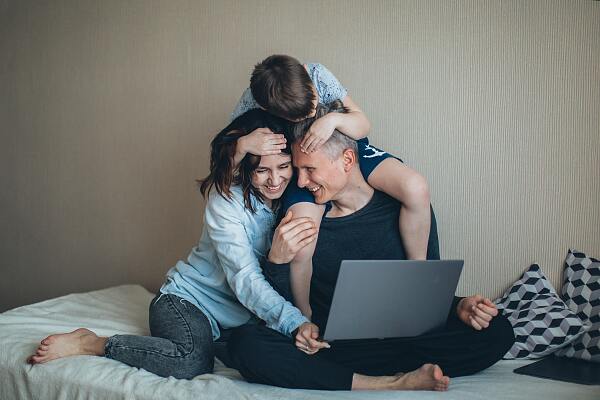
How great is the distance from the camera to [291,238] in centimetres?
179

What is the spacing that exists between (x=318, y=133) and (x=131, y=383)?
34.9 inches

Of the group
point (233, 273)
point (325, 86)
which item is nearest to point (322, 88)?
point (325, 86)

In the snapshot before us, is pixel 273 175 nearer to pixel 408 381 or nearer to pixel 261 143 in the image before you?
pixel 261 143

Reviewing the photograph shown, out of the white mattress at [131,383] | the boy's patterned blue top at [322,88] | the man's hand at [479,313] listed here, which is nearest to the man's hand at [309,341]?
the white mattress at [131,383]

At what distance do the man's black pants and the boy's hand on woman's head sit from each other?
517mm

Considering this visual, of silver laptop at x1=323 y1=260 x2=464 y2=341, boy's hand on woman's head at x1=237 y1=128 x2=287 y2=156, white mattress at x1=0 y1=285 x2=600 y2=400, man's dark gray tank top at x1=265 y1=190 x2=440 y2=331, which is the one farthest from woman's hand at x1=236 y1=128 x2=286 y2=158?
white mattress at x1=0 y1=285 x2=600 y2=400

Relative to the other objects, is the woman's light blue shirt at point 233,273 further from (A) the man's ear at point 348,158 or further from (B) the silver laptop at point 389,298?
(A) the man's ear at point 348,158

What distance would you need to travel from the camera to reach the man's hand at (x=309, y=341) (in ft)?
5.55

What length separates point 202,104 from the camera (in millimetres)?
2715

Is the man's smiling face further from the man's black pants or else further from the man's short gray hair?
the man's black pants

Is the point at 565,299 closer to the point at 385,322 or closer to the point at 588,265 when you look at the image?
the point at 588,265

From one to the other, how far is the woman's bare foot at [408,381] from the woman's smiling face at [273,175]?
0.62 m

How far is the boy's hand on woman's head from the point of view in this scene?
183 centimetres

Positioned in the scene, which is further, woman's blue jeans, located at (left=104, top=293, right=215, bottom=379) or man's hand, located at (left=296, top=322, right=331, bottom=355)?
woman's blue jeans, located at (left=104, top=293, right=215, bottom=379)
